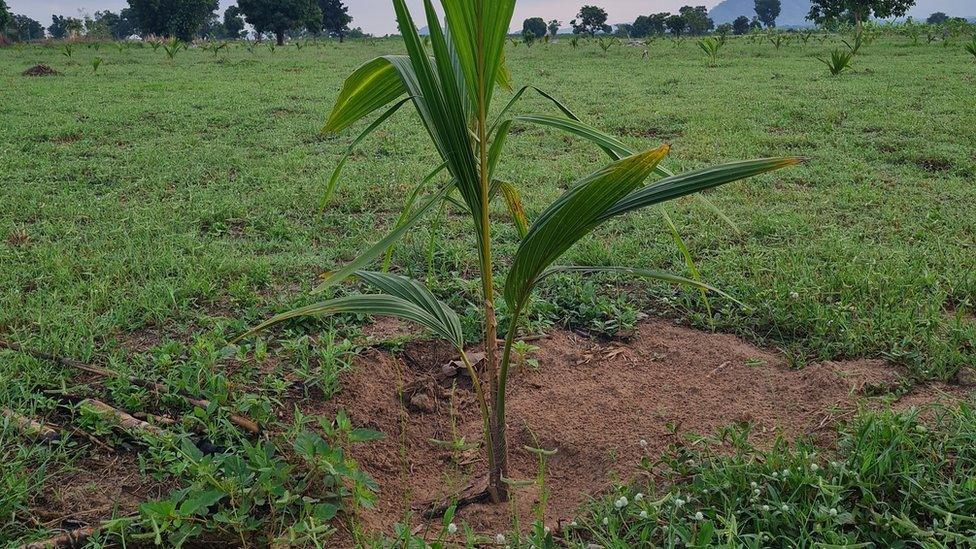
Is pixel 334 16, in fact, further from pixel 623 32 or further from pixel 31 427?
pixel 31 427

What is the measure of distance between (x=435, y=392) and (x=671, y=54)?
12.6 meters

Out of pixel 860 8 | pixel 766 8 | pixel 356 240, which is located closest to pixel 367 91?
pixel 356 240

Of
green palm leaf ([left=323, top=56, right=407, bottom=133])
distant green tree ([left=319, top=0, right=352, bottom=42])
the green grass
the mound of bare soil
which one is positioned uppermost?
distant green tree ([left=319, top=0, right=352, bottom=42])

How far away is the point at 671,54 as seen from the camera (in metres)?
13.1

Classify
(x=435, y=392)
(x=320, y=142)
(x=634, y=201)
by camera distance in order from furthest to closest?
(x=320, y=142) → (x=435, y=392) → (x=634, y=201)

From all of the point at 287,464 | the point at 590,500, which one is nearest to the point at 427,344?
the point at 287,464

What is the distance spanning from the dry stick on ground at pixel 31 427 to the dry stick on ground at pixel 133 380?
22 centimetres

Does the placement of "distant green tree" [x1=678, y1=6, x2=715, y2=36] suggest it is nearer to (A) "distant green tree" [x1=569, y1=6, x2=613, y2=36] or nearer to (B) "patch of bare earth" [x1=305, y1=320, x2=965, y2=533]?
(A) "distant green tree" [x1=569, y1=6, x2=613, y2=36]

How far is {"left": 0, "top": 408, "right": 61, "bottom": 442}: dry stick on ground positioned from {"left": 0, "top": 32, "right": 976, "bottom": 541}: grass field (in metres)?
0.03

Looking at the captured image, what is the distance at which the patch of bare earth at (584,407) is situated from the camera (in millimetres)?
1515

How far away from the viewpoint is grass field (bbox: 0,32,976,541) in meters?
1.87

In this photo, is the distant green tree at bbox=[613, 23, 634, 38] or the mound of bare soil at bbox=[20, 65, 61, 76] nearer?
the mound of bare soil at bbox=[20, 65, 61, 76]

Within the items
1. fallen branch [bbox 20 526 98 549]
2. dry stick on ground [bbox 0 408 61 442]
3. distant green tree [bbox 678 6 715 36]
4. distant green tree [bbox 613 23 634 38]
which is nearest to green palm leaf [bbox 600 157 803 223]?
fallen branch [bbox 20 526 98 549]

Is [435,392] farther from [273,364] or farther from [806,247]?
[806,247]
